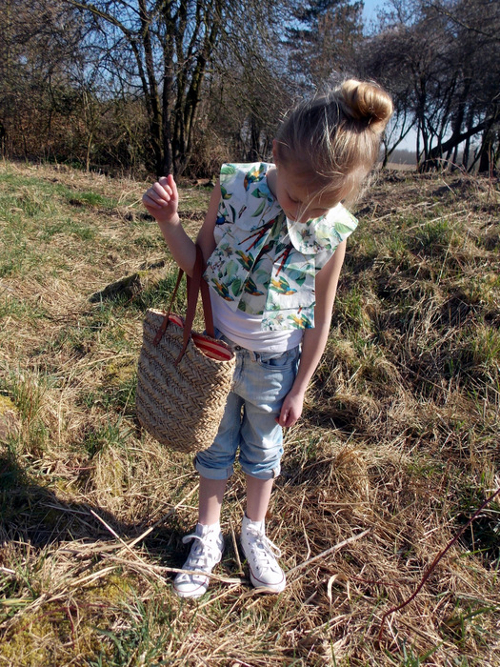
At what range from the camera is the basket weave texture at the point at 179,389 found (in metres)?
1.40

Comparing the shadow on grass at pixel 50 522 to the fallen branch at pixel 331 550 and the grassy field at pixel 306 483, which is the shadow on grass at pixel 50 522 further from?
the fallen branch at pixel 331 550

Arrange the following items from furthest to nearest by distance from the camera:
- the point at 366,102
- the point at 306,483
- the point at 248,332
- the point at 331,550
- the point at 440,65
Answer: the point at 440,65 → the point at 306,483 → the point at 331,550 → the point at 248,332 → the point at 366,102

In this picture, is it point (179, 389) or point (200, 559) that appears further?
point (200, 559)

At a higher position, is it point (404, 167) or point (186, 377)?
point (404, 167)

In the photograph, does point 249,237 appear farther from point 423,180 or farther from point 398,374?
point 423,180

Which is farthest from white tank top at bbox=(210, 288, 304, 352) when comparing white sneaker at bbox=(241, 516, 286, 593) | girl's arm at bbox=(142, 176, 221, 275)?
white sneaker at bbox=(241, 516, 286, 593)

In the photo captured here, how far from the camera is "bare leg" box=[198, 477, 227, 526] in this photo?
1.75 m

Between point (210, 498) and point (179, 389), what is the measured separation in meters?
0.52

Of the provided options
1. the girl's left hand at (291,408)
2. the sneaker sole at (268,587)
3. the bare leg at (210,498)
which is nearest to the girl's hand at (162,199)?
the girl's left hand at (291,408)

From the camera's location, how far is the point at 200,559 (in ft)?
5.75

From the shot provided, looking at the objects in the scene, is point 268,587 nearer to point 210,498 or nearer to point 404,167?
point 210,498

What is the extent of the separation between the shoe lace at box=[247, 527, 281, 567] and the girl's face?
117 centimetres

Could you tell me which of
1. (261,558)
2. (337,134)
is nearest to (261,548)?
(261,558)

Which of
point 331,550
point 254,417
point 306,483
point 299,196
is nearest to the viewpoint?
point 299,196
